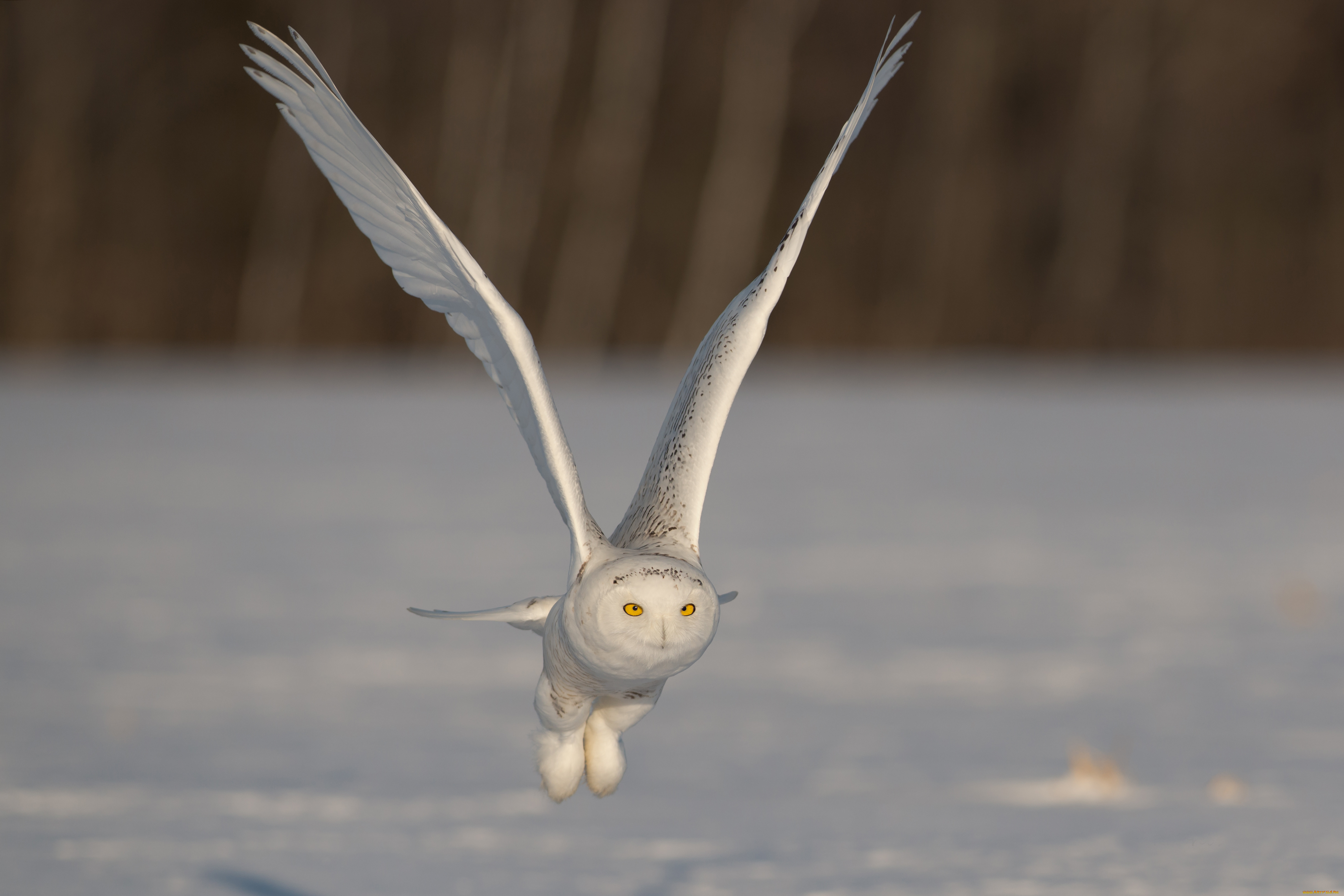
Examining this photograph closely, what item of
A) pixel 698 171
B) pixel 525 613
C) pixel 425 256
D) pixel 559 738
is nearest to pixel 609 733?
pixel 559 738

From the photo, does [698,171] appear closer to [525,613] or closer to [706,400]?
[706,400]

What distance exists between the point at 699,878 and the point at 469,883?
1.95ft

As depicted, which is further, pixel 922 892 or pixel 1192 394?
pixel 1192 394

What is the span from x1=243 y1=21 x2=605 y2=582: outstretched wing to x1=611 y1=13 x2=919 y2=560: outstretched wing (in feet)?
0.67

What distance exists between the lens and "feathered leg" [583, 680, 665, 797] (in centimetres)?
313

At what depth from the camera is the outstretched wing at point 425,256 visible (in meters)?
3.07

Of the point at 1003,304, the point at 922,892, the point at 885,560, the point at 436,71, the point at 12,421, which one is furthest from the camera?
the point at 1003,304

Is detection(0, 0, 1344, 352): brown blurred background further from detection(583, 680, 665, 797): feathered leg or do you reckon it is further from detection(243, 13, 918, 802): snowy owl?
detection(583, 680, 665, 797): feathered leg

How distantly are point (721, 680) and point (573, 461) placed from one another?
328 cm

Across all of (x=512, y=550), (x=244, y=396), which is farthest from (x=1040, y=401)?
(x=512, y=550)

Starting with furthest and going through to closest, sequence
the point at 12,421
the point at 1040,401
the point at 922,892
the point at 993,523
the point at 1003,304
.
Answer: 1. the point at 1003,304
2. the point at 1040,401
3. the point at 12,421
4. the point at 993,523
5. the point at 922,892

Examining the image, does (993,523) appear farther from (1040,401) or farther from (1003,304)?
(1003,304)

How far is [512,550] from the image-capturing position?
8898 millimetres

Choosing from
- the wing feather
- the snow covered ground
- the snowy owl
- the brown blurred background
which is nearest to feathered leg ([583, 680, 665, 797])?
the snowy owl
